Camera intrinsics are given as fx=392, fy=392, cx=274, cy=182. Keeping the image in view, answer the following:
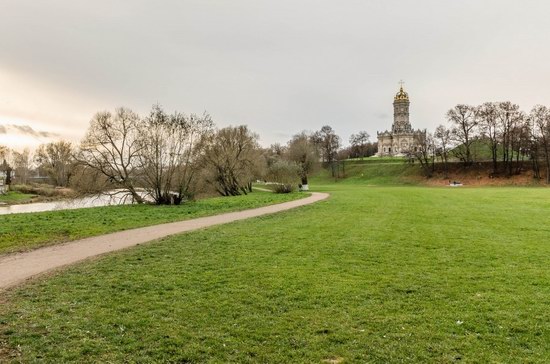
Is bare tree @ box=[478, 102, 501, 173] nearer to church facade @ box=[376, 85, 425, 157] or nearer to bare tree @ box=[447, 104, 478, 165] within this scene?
bare tree @ box=[447, 104, 478, 165]

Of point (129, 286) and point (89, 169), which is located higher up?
point (89, 169)

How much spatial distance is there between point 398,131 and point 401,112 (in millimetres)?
6992

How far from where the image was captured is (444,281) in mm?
8445

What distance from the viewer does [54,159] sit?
3418 inches

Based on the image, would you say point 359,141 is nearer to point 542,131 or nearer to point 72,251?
point 542,131

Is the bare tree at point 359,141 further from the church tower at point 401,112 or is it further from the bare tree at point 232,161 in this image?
the bare tree at point 232,161

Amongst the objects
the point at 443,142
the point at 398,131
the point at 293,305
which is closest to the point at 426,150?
the point at 443,142

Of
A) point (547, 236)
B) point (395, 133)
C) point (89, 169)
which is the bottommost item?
point (547, 236)

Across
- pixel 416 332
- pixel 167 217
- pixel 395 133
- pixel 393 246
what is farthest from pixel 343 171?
pixel 416 332

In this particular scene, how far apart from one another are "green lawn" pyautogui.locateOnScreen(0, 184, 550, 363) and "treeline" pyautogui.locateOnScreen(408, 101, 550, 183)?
64.5 meters

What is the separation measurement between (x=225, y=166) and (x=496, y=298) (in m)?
38.1

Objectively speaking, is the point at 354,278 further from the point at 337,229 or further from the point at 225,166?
the point at 225,166

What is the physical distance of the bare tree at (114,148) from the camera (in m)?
31.8

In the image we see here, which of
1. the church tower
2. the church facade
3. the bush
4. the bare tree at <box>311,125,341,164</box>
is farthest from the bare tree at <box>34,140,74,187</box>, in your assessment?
the church tower
